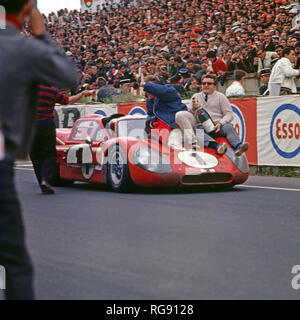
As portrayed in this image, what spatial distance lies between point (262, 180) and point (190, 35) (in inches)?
404

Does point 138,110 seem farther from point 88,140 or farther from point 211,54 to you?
point 88,140

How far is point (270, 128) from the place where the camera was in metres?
13.1

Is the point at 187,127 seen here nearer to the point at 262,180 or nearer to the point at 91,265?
the point at 262,180

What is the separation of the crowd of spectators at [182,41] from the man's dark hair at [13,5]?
11015 mm

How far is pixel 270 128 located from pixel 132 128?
10.5 feet

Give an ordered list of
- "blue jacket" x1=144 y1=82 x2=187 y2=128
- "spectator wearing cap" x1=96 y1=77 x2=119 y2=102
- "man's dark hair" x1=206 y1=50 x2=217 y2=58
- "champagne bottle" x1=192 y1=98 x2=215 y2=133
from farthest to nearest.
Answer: "spectator wearing cap" x1=96 y1=77 x2=119 y2=102 → "man's dark hair" x1=206 y1=50 x2=217 y2=58 → "champagne bottle" x1=192 y1=98 x2=215 y2=133 → "blue jacket" x1=144 y1=82 x2=187 y2=128

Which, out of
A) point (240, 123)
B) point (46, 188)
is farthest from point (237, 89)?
point (46, 188)

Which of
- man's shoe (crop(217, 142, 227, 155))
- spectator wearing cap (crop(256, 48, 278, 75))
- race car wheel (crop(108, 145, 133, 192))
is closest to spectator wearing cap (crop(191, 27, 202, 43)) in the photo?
spectator wearing cap (crop(256, 48, 278, 75))

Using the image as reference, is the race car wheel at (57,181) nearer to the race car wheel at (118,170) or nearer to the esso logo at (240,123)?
the race car wheel at (118,170)

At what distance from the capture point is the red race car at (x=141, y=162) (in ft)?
33.7

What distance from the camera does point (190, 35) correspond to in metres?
21.6

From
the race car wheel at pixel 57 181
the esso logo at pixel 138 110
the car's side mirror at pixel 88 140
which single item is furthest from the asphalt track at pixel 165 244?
the esso logo at pixel 138 110

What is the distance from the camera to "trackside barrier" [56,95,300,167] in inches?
495

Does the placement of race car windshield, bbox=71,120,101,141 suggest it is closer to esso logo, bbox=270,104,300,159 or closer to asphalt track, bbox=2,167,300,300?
asphalt track, bbox=2,167,300,300
